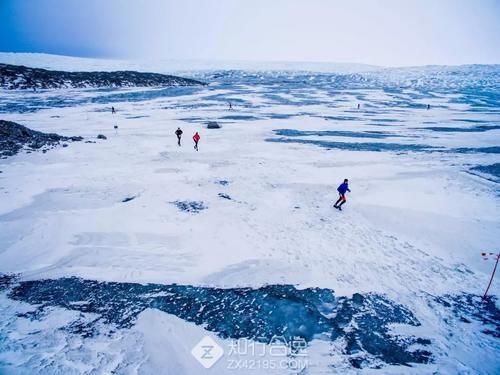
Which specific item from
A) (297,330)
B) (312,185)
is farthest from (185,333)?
(312,185)

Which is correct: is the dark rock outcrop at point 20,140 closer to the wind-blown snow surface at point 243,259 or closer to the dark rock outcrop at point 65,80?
the wind-blown snow surface at point 243,259

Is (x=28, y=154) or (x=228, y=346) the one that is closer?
(x=228, y=346)

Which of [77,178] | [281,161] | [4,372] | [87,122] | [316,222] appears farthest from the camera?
[87,122]

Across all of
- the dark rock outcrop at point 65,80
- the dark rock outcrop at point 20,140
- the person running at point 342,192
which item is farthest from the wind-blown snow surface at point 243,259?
the dark rock outcrop at point 65,80

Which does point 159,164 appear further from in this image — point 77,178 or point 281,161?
point 281,161

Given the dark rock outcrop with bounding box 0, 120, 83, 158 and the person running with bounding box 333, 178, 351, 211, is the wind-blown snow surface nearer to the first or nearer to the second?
the person running with bounding box 333, 178, 351, 211

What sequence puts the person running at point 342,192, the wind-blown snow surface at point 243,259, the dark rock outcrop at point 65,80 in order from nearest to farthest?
the wind-blown snow surface at point 243,259, the person running at point 342,192, the dark rock outcrop at point 65,80
